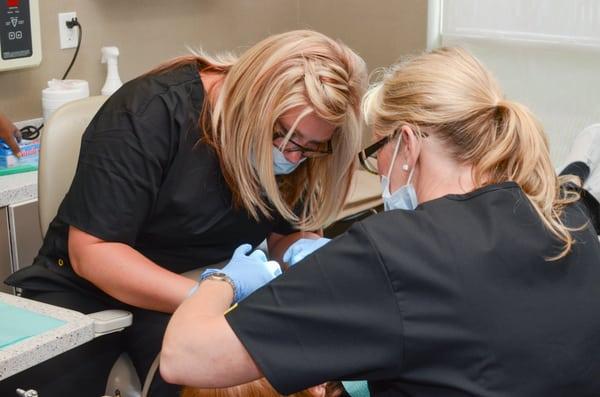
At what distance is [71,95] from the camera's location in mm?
2424

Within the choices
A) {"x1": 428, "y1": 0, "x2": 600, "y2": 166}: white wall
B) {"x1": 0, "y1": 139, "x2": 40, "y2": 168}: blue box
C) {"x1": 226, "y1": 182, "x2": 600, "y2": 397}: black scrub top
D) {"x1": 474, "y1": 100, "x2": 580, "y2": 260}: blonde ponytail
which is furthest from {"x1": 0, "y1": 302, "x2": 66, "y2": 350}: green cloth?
{"x1": 428, "y1": 0, "x2": 600, "y2": 166}: white wall

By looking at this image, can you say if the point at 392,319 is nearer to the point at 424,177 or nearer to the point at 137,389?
the point at 424,177

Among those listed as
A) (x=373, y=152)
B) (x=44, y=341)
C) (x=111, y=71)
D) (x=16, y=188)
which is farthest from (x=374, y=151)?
(x=111, y=71)

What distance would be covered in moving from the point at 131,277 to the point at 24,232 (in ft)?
2.35

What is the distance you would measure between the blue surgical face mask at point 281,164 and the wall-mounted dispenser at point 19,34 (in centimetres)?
104

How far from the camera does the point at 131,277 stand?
1563 millimetres

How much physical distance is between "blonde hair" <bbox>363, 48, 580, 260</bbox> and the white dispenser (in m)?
1.52

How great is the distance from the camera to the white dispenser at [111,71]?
8.55 feet

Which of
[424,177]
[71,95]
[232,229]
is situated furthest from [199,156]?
[71,95]

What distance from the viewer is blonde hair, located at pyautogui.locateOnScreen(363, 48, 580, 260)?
118cm

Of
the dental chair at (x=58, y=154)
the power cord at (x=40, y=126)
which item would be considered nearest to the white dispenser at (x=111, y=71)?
the power cord at (x=40, y=126)

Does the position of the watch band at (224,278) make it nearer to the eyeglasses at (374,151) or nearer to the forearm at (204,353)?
the forearm at (204,353)

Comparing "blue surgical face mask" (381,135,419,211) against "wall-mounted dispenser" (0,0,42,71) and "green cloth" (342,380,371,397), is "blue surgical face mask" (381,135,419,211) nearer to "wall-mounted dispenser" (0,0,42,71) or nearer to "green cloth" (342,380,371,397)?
"green cloth" (342,380,371,397)

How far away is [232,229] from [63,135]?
0.41 meters
